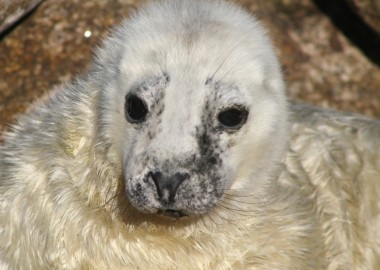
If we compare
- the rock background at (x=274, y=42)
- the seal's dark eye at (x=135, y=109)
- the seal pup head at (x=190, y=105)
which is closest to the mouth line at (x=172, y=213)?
the seal pup head at (x=190, y=105)

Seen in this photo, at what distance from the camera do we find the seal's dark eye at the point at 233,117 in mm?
3490

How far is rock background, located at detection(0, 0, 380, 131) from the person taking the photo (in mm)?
5852

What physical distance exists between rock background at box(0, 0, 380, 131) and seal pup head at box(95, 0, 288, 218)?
2.06 m

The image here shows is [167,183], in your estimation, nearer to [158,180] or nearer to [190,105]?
[158,180]

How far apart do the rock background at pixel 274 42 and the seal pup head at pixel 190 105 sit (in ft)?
6.77

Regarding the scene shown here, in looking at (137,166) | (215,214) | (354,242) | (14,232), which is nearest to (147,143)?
(137,166)

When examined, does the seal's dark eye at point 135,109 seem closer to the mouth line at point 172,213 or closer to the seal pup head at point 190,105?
the seal pup head at point 190,105

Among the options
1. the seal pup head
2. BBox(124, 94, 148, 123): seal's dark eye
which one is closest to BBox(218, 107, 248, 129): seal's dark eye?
the seal pup head

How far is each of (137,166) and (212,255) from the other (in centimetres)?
64

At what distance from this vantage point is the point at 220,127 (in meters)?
3.48

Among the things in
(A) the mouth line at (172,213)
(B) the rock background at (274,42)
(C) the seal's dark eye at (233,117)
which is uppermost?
(B) the rock background at (274,42)

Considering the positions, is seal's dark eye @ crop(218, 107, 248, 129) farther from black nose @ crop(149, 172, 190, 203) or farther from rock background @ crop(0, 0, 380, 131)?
rock background @ crop(0, 0, 380, 131)

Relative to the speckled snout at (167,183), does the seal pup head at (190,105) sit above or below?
above

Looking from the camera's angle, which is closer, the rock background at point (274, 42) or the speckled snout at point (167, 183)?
the speckled snout at point (167, 183)
